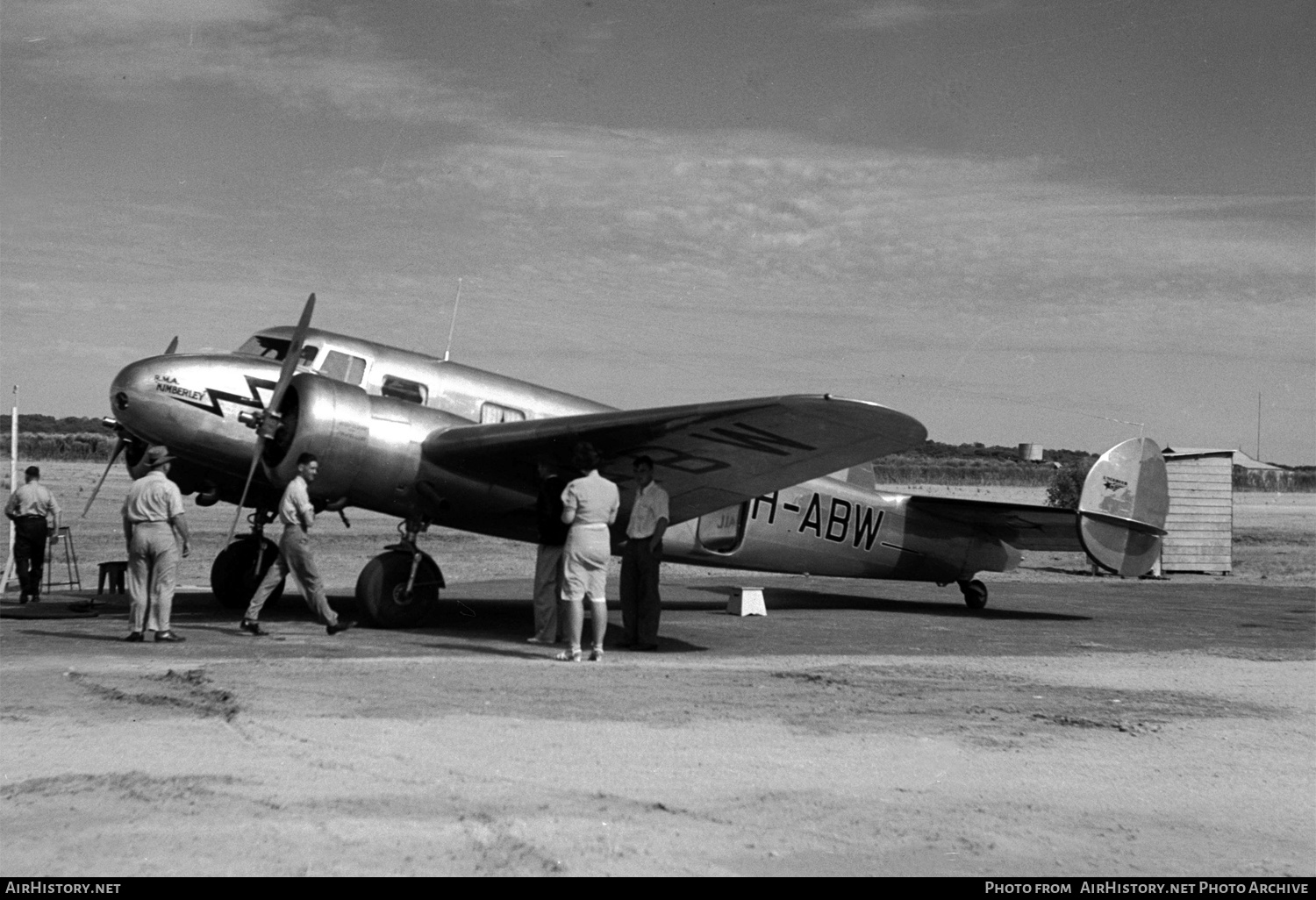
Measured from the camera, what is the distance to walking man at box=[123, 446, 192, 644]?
35.9 ft

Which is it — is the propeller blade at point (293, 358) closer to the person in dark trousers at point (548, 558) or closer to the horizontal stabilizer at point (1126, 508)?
the person in dark trousers at point (548, 558)

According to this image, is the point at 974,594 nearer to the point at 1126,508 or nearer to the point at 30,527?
the point at 1126,508

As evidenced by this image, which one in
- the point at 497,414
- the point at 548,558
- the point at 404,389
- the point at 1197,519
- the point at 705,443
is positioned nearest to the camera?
the point at 705,443

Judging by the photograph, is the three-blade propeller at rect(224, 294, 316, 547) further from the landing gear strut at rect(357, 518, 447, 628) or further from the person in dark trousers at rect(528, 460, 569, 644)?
the person in dark trousers at rect(528, 460, 569, 644)

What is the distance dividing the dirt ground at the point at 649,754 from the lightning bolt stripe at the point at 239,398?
218 centimetres

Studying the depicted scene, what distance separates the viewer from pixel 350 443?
39.4 feet

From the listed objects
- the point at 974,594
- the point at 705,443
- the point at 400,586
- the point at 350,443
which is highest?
the point at 705,443

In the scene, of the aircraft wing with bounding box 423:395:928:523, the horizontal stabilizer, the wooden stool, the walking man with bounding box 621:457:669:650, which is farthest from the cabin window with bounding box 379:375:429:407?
the horizontal stabilizer

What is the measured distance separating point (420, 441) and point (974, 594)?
851 centimetres

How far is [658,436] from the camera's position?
38.1ft

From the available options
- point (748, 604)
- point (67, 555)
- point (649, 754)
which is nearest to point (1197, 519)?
point (748, 604)

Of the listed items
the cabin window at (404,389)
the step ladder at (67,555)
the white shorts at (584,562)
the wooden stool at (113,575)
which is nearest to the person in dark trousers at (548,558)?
the white shorts at (584,562)

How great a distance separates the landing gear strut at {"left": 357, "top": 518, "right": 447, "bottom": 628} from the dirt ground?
30 centimetres
